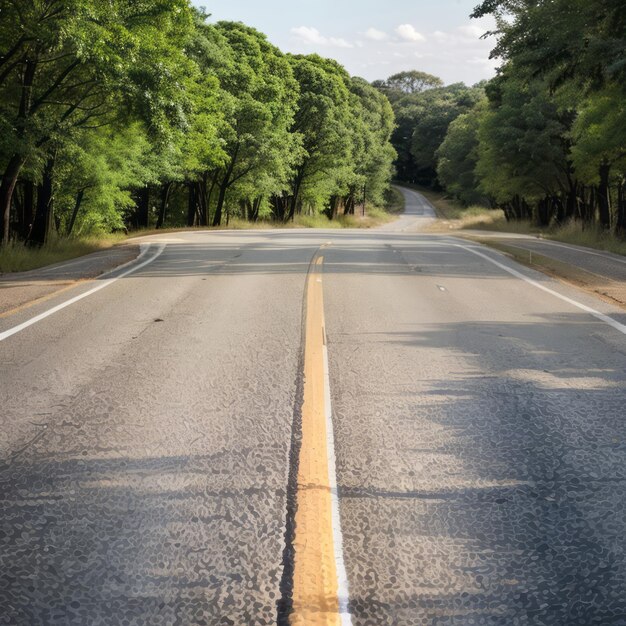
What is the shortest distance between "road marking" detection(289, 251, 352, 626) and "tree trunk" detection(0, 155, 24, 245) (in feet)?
55.1

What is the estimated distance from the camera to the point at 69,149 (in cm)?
2248

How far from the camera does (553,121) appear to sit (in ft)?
137

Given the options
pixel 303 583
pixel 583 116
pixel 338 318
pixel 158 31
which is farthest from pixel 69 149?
pixel 303 583

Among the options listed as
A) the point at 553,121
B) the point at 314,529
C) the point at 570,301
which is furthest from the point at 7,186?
the point at 553,121

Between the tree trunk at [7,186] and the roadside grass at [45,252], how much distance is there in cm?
116

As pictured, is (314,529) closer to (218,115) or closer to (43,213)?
(43,213)

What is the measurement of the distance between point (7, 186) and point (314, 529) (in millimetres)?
19618

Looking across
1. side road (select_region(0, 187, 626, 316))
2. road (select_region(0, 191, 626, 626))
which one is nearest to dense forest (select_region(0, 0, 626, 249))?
side road (select_region(0, 187, 626, 316))

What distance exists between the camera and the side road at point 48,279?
1073 centimetres

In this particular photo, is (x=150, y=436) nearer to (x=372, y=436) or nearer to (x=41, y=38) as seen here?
(x=372, y=436)

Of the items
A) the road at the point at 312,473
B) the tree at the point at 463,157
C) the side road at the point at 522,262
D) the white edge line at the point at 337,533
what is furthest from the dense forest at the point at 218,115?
the white edge line at the point at 337,533

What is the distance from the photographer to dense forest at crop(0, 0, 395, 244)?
16672 mm

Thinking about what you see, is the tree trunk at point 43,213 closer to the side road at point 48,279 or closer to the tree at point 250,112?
the side road at point 48,279

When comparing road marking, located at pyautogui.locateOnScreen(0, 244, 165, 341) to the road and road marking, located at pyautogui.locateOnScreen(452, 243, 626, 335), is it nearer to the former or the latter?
the road
